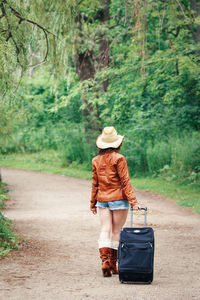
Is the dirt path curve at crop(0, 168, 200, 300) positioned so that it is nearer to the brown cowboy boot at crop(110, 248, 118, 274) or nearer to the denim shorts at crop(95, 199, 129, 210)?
the brown cowboy boot at crop(110, 248, 118, 274)

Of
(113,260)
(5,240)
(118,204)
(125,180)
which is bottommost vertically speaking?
(5,240)

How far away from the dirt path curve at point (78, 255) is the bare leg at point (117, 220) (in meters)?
0.55

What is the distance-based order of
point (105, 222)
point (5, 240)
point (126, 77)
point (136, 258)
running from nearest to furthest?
point (136, 258) < point (105, 222) < point (5, 240) < point (126, 77)

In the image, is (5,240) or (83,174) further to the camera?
(83,174)

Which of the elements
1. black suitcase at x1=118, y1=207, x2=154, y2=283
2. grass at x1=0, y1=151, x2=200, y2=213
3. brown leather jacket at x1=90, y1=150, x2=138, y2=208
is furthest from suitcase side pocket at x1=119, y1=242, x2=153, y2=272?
grass at x1=0, y1=151, x2=200, y2=213

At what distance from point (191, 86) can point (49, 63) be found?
8677 mm

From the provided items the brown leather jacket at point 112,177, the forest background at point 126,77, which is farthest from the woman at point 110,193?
the forest background at point 126,77

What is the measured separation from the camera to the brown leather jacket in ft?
20.8

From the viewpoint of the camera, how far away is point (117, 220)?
649 centimetres

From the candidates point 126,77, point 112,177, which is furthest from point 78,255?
point 126,77

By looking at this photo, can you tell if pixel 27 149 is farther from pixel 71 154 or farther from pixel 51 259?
pixel 51 259

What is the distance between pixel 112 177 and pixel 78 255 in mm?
2025

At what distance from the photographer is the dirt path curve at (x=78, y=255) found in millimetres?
5488

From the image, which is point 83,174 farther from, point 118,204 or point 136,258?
point 136,258
